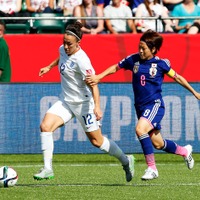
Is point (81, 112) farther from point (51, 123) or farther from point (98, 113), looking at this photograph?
point (98, 113)

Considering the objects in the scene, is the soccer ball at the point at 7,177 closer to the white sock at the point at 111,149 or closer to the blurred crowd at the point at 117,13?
the white sock at the point at 111,149

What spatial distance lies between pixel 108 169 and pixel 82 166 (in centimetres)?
66

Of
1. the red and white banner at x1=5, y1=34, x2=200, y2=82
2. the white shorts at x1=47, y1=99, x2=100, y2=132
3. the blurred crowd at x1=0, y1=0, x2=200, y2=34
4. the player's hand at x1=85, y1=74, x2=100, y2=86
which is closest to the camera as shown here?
the player's hand at x1=85, y1=74, x2=100, y2=86

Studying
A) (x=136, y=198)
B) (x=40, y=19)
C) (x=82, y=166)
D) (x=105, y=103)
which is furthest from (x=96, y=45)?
(x=136, y=198)

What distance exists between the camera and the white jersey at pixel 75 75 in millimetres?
10664

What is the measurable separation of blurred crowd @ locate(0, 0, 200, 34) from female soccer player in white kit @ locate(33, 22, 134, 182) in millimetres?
6755

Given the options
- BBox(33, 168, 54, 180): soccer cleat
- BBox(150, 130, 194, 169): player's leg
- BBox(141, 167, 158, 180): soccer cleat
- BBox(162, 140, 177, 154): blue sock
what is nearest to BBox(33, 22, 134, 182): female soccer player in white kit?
BBox(33, 168, 54, 180): soccer cleat

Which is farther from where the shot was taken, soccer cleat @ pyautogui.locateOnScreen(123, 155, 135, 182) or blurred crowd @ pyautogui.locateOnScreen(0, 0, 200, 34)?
blurred crowd @ pyautogui.locateOnScreen(0, 0, 200, 34)

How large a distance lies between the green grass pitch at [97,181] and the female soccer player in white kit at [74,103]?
439mm

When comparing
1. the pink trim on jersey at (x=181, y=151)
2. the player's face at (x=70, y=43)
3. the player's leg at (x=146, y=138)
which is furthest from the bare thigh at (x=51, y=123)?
the pink trim on jersey at (x=181, y=151)

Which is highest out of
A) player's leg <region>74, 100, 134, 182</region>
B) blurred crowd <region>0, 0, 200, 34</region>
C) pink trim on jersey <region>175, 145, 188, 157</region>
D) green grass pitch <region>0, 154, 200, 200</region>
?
blurred crowd <region>0, 0, 200, 34</region>

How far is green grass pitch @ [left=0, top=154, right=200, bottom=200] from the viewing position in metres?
9.62

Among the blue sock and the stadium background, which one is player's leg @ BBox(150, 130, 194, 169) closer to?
the blue sock

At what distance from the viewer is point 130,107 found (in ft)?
50.1
